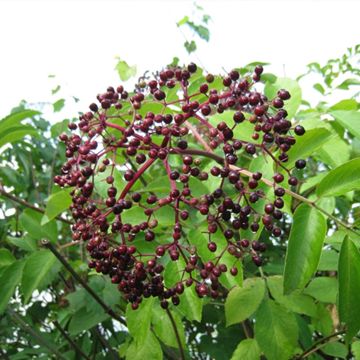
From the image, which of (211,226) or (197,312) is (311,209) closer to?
(211,226)

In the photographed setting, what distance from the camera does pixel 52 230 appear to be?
6.03 feet

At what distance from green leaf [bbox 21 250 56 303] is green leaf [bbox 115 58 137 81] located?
4.87 feet

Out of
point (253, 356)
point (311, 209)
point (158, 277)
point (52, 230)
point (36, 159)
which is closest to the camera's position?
point (311, 209)

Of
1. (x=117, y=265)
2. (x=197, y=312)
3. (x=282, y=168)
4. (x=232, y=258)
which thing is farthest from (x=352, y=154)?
(x=117, y=265)

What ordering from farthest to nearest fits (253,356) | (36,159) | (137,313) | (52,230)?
(36,159)
(52,230)
(253,356)
(137,313)

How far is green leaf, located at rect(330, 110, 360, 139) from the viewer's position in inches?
50.8

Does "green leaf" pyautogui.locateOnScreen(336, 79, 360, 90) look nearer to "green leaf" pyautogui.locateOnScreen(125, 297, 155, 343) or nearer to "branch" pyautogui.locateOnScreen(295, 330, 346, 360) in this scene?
"branch" pyautogui.locateOnScreen(295, 330, 346, 360)

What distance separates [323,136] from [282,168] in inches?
6.0

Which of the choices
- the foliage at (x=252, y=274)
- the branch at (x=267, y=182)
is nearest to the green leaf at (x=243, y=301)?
the foliage at (x=252, y=274)

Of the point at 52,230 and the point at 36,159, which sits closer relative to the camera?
the point at 52,230

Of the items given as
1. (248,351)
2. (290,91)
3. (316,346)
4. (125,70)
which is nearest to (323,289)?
(316,346)

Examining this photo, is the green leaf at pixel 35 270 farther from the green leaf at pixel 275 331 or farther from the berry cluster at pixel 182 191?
the green leaf at pixel 275 331

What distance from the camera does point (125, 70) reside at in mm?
2912

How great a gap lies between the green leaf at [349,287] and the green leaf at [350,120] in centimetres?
37
